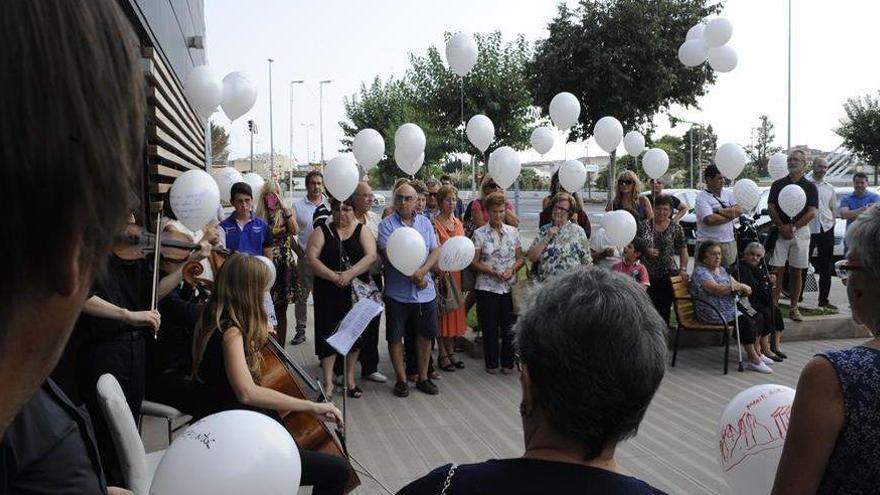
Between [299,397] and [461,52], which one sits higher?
[461,52]

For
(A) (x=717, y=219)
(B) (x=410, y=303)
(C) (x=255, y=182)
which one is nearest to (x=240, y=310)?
(B) (x=410, y=303)

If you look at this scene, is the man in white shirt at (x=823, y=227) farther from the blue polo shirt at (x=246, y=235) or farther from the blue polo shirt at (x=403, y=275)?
the blue polo shirt at (x=246, y=235)

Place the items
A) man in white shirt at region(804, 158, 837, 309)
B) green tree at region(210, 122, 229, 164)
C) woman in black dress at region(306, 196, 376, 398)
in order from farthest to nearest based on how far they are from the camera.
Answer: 1. green tree at region(210, 122, 229, 164)
2. man in white shirt at region(804, 158, 837, 309)
3. woman in black dress at region(306, 196, 376, 398)

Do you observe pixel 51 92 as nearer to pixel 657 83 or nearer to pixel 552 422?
pixel 552 422

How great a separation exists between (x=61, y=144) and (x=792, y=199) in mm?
9261

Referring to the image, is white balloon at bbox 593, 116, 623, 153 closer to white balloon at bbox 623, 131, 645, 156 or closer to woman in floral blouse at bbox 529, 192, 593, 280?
white balloon at bbox 623, 131, 645, 156

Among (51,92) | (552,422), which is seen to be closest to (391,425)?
(552,422)

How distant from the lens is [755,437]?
244 cm

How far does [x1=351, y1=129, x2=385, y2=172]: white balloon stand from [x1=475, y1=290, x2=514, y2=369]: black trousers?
2.26 meters

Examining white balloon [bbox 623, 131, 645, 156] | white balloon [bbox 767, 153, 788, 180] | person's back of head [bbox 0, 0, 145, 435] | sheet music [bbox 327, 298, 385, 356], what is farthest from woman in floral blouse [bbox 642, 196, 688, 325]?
person's back of head [bbox 0, 0, 145, 435]

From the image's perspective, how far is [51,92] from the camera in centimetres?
45

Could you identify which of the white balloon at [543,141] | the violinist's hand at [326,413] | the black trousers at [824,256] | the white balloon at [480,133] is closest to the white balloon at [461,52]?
the white balloon at [480,133]

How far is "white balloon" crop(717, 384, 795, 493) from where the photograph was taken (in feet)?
7.88

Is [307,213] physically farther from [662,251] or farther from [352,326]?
[662,251]
